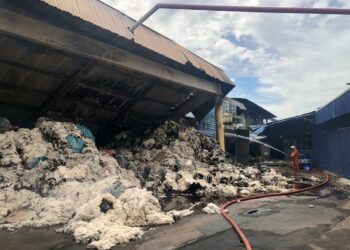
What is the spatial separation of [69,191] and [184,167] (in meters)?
5.09

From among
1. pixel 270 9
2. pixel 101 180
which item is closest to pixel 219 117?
pixel 101 180

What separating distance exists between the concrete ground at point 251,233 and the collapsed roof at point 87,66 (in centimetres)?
466

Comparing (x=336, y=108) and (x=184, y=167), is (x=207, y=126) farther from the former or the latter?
(x=184, y=167)

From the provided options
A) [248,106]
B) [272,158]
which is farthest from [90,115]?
[248,106]

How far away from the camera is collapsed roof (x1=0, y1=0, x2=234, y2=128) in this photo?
836 centimetres

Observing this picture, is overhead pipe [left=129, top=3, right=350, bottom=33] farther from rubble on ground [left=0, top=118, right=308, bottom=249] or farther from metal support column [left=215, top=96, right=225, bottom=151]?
metal support column [left=215, top=96, right=225, bottom=151]

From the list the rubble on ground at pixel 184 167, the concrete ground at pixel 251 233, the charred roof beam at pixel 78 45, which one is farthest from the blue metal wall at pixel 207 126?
the concrete ground at pixel 251 233

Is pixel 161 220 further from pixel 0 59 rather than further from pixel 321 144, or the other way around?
pixel 321 144

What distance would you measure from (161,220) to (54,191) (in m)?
2.82

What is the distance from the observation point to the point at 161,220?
6.77 metres

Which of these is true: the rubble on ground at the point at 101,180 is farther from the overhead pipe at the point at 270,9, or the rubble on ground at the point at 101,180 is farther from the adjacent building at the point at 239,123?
the adjacent building at the point at 239,123

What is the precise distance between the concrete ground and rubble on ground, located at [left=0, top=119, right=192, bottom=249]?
1.10 ft

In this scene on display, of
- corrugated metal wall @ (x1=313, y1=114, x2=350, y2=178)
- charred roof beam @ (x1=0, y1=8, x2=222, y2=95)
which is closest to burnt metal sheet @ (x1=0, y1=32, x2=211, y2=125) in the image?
charred roof beam @ (x1=0, y1=8, x2=222, y2=95)

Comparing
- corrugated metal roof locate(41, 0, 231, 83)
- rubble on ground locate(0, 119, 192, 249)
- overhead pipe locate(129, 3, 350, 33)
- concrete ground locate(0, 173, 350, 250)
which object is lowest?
concrete ground locate(0, 173, 350, 250)
